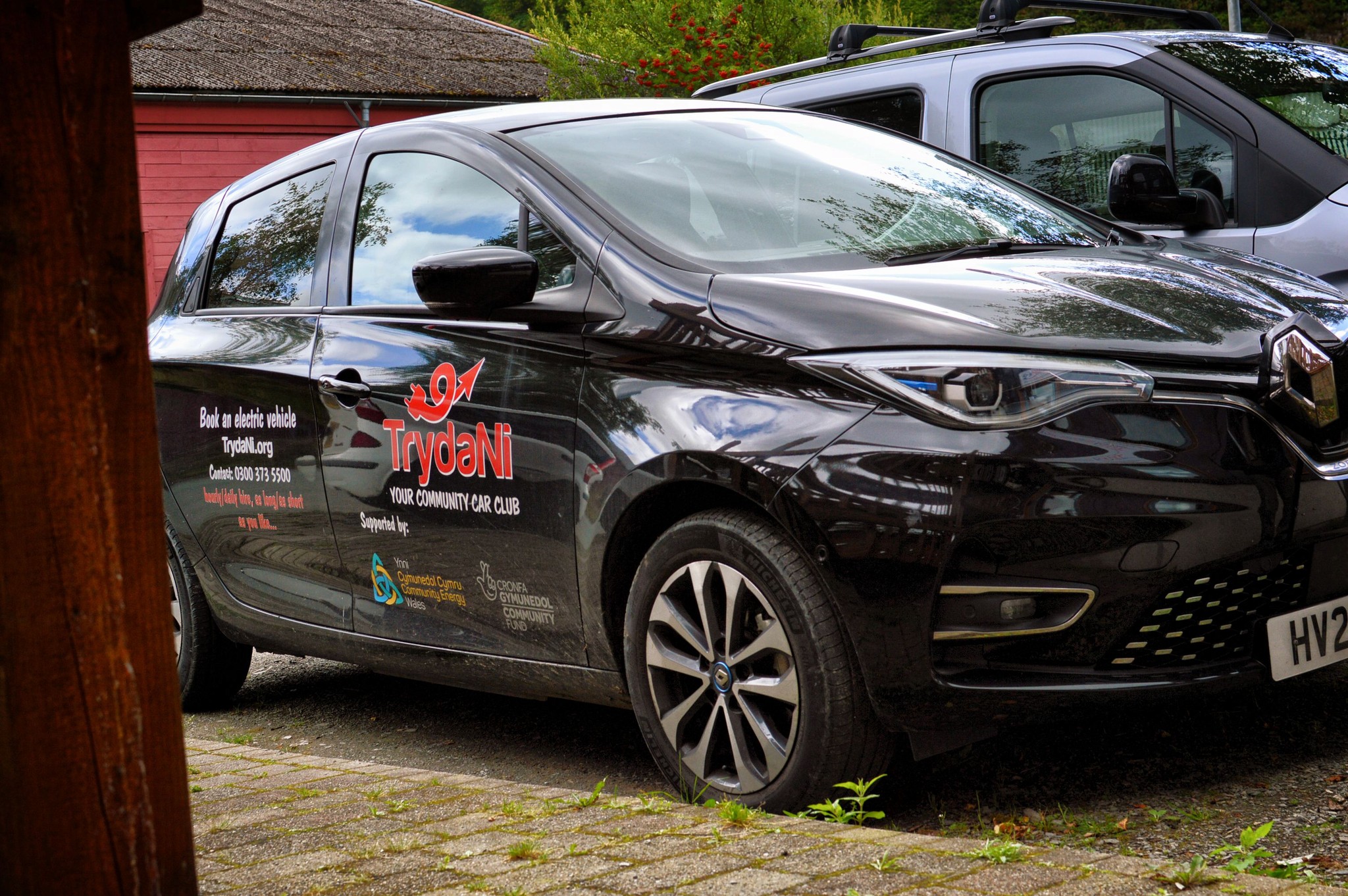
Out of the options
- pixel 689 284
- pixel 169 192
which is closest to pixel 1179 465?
pixel 689 284

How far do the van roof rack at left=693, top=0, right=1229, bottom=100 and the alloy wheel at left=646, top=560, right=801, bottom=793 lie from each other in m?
3.81

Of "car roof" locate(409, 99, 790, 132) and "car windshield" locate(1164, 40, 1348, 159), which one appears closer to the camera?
"car roof" locate(409, 99, 790, 132)

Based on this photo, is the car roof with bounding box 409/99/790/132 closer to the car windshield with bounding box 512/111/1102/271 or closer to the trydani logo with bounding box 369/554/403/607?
the car windshield with bounding box 512/111/1102/271

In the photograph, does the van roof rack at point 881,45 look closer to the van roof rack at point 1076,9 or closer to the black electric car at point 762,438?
the van roof rack at point 1076,9

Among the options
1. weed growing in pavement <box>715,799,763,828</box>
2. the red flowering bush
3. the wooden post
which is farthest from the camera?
the red flowering bush

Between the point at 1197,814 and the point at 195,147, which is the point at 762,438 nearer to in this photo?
the point at 1197,814

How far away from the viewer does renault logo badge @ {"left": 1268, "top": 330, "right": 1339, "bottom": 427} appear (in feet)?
10.8

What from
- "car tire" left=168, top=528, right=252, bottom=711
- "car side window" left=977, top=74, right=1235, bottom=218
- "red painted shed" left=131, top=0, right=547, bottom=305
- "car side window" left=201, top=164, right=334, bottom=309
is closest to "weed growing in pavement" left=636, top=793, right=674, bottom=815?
"car side window" left=201, top=164, right=334, bottom=309

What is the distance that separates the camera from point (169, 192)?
2403 cm

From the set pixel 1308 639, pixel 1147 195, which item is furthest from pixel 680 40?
pixel 1308 639

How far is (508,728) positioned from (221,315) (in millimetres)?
1636

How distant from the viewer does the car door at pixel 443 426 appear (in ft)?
12.4

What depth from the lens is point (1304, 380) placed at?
3.36 metres

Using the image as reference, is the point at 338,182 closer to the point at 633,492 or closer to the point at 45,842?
the point at 633,492
